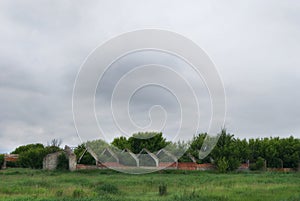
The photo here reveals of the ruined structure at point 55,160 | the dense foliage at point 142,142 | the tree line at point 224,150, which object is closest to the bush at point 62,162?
the ruined structure at point 55,160

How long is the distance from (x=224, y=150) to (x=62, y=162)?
710 inches

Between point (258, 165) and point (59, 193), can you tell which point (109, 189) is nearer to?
point (59, 193)

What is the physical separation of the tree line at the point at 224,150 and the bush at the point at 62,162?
14.6 feet

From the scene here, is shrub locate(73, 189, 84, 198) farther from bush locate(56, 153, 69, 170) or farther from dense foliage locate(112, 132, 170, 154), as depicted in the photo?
dense foliage locate(112, 132, 170, 154)

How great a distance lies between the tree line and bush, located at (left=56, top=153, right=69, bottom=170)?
4.46 metres

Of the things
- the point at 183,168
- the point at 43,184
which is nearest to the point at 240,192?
the point at 43,184

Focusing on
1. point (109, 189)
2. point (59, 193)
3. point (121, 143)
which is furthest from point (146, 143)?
point (59, 193)

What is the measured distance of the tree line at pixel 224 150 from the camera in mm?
39188

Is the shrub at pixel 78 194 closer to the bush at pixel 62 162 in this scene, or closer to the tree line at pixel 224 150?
the bush at pixel 62 162

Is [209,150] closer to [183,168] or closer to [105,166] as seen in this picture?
[183,168]

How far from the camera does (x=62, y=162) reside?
3334 centimetres

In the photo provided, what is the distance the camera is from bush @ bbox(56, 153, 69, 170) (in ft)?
109

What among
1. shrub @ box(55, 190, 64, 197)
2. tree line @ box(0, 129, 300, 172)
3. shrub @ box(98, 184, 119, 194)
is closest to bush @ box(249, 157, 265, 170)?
tree line @ box(0, 129, 300, 172)

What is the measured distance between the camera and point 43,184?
1947 cm
